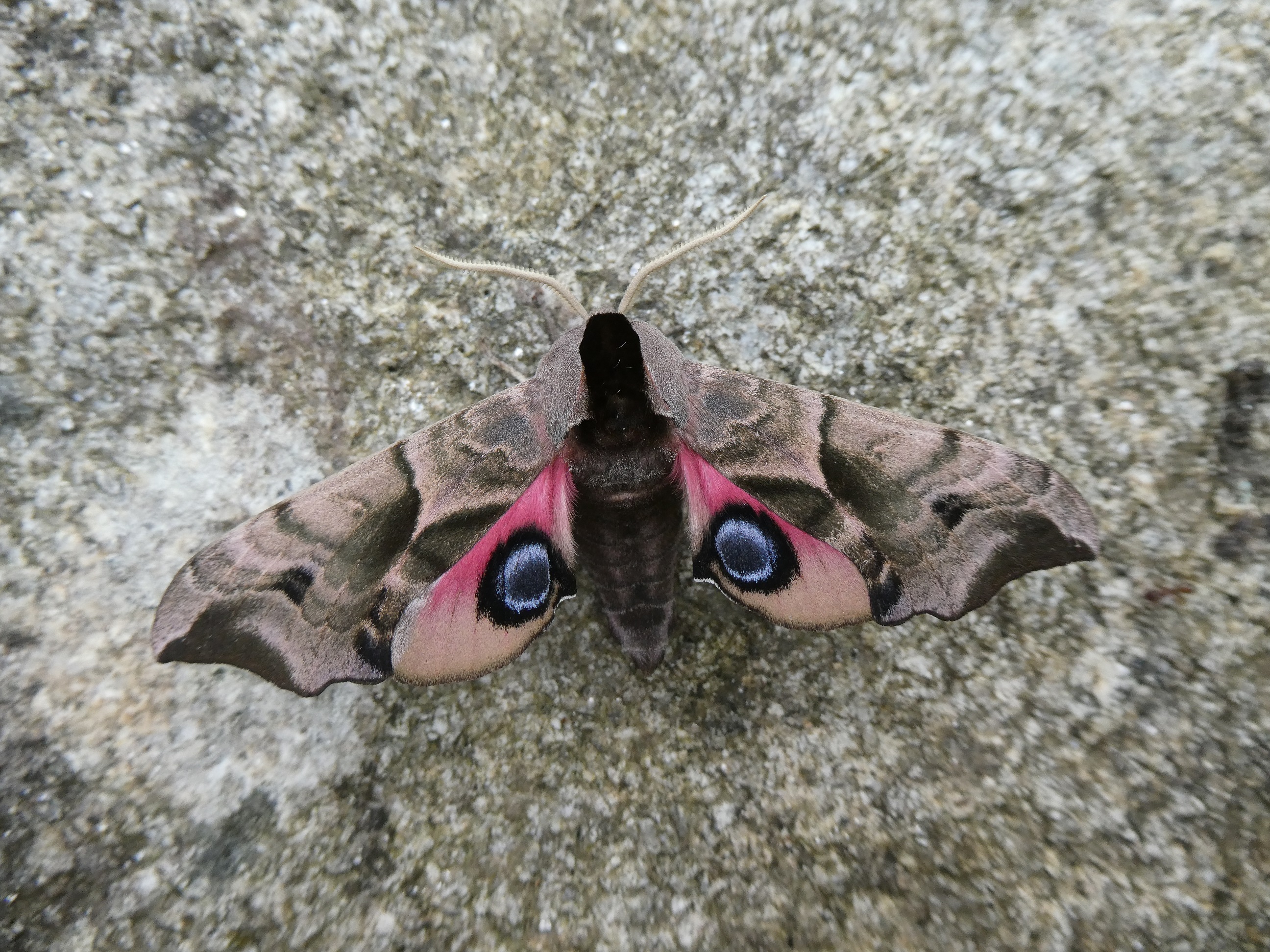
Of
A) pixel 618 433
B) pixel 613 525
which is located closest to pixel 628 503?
pixel 613 525

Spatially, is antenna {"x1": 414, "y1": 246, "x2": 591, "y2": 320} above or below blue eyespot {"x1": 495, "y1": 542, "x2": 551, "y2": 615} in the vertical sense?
above

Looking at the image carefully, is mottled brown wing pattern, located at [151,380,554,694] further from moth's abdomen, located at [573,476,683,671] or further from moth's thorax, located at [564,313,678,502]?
moth's abdomen, located at [573,476,683,671]

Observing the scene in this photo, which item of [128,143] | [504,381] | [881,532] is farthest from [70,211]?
[881,532]

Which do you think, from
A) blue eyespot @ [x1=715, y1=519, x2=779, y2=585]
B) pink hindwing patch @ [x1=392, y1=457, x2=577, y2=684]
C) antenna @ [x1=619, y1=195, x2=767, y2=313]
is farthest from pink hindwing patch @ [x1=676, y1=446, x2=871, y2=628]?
antenna @ [x1=619, y1=195, x2=767, y2=313]

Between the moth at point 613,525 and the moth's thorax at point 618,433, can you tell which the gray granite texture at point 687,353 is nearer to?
the moth at point 613,525

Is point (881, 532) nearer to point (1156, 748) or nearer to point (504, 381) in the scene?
point (1156, 748)

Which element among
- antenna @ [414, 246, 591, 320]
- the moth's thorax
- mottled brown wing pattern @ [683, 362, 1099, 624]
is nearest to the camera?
mottled brown wing pattern @ [683, 362, 1099, 624]

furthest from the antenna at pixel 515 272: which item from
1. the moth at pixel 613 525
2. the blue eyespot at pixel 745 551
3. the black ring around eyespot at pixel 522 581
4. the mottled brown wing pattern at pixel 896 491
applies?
the blue eyespot at pixel 745 551

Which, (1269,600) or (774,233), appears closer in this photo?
(1269,600)
